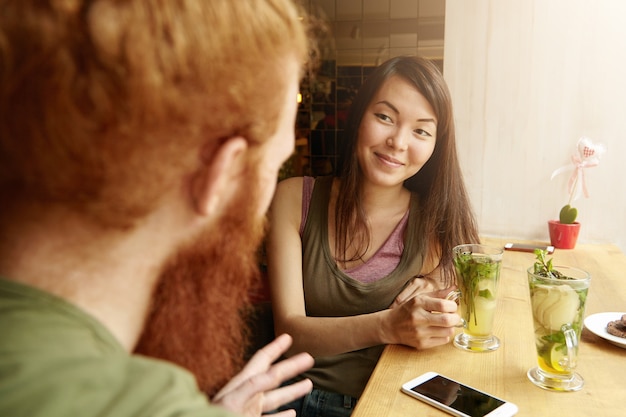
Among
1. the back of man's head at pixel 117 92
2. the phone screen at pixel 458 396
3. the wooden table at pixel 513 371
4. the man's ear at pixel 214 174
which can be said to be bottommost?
the wooden table at pixel 513 371

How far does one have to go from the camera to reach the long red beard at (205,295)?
59 centimetres

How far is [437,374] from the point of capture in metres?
1.04

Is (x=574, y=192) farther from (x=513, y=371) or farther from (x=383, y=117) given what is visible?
(x=513, y=371)

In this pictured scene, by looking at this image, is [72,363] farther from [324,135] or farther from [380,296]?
[324,135]

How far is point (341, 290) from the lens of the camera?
158cm

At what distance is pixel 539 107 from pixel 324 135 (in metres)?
1.47

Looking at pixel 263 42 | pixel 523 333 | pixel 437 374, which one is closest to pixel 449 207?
pixel 523 333

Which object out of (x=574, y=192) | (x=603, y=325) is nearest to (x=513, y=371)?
(x=603, y=325)

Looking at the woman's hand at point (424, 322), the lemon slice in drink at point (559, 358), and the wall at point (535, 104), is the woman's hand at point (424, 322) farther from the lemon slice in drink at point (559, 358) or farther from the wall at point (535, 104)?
the wall at point (535, 104)

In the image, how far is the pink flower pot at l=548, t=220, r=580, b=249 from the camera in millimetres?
2119

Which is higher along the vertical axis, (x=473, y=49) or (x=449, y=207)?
(x=473, y=49)

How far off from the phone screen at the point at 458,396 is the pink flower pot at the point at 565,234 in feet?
4.45

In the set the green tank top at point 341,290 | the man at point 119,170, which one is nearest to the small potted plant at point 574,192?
the green tank top at point 341,290

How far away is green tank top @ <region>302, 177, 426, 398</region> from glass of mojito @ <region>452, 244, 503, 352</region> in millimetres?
345
